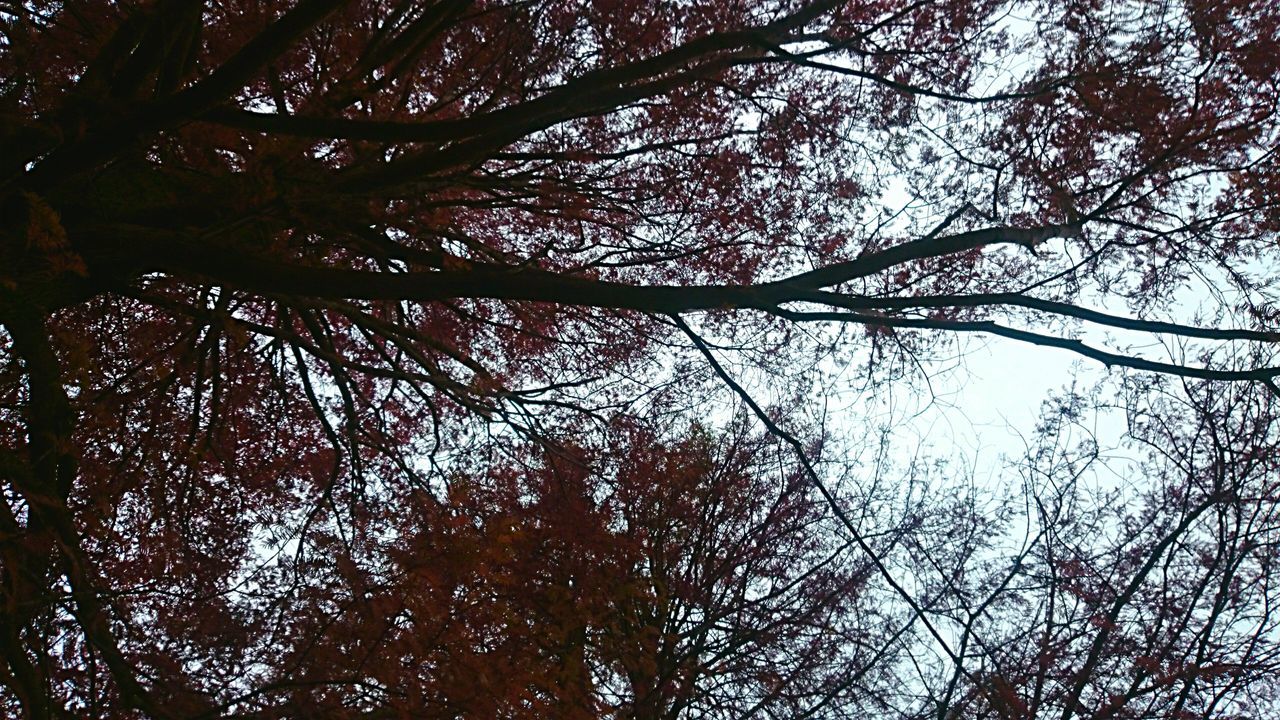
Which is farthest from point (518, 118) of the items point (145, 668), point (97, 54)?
point (145, 668)

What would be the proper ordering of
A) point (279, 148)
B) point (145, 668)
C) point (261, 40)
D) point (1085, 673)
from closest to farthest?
point (261, 40) < point (279, 148) < point (145, 668) < point (1085, 673)

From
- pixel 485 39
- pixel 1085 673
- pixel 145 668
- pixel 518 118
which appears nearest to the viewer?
pixel 518 118

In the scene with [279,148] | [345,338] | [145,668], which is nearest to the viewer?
[279,148]

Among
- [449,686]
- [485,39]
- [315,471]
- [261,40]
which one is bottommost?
[449,686]

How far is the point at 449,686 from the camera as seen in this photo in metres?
4.99

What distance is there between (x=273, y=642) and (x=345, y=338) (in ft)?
13.2

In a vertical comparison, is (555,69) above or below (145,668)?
above

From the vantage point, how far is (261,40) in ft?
11.5

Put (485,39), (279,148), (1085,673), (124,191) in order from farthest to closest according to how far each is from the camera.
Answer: (1085,673) < (485,39) < (124,191) < (279,148)

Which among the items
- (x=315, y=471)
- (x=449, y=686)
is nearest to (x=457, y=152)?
(x=449, y=686)

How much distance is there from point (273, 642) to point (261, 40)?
11.7 ft

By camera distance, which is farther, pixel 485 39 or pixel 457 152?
pixel 485 39

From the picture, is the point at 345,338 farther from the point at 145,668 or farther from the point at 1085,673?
the point at 1085,673

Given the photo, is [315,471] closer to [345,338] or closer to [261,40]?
[345,338]
